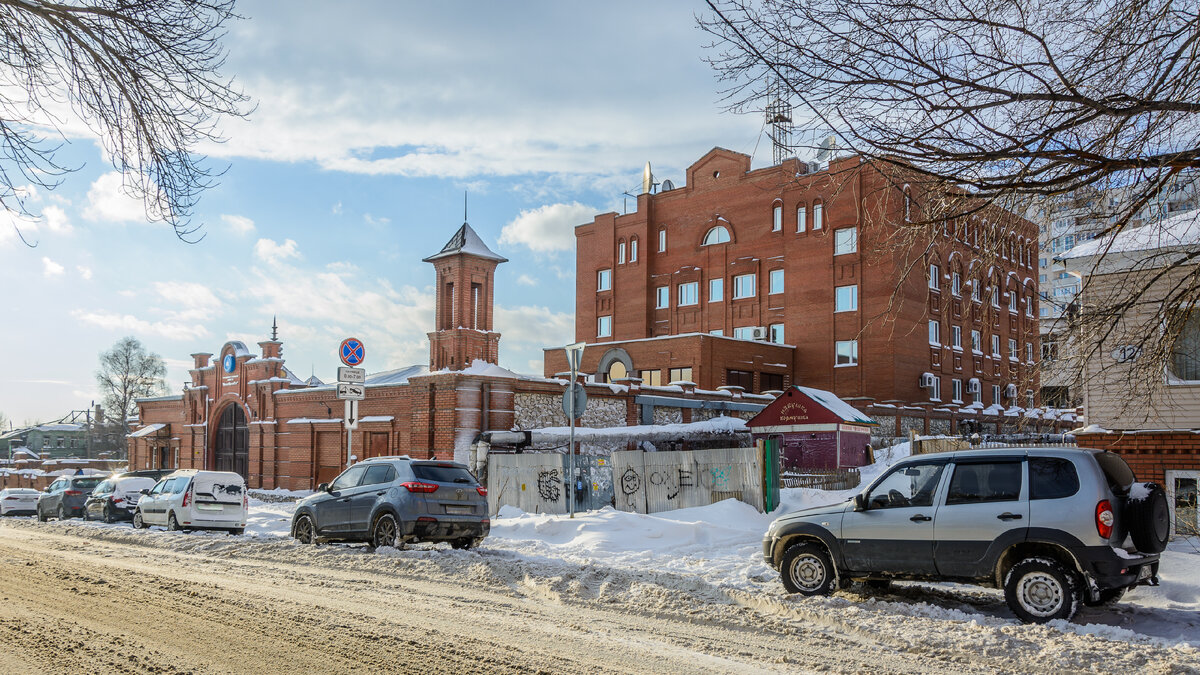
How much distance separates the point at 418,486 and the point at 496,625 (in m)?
6.67

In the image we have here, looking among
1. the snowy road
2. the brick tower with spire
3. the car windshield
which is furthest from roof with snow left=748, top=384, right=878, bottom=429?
the snowy road

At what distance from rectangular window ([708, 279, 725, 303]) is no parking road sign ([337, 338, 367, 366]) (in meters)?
33.4

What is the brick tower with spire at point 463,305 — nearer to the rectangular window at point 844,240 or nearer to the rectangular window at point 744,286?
the rectangular window at point 844,240

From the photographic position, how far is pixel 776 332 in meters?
49.1

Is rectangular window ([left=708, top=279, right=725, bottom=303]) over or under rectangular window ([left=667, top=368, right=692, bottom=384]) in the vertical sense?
over

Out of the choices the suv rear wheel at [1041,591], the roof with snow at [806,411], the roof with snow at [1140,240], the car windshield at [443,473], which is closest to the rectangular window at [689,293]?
the roof with snow at [806,411]

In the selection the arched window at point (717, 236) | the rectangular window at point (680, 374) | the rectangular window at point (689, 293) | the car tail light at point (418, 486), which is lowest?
the car tail light at point (418, 486)

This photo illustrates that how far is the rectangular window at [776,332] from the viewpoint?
48688 millimetres

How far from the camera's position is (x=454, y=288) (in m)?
26.5

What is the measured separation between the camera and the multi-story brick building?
147 ft

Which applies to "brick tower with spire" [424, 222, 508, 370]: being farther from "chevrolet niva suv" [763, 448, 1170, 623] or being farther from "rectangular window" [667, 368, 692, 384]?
"rectangular window" [667, 368, 692, 384]

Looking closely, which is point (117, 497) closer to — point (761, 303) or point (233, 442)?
point (233, 442)

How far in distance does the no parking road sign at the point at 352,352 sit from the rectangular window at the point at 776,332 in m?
31.9

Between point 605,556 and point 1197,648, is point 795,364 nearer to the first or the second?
point 605,556
